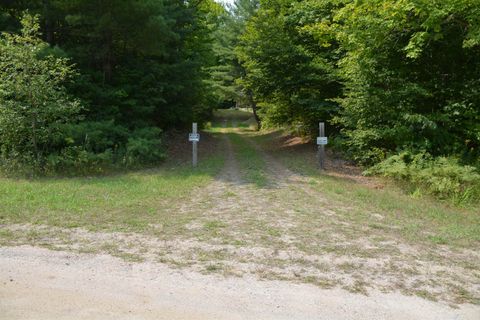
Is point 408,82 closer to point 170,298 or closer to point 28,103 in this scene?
point 170,298

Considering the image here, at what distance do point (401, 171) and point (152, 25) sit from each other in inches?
379

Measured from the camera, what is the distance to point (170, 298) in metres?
4.05

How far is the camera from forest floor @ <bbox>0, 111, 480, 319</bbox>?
398cm

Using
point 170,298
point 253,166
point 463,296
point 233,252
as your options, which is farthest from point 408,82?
point 170,298

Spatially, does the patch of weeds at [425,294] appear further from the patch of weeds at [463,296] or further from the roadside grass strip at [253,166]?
the roadside grass strip at [253,166]

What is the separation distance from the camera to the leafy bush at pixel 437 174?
9.76 meters

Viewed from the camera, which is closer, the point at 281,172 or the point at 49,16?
the point at 281,172

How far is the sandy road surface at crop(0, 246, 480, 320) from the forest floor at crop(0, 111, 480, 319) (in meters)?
0.02

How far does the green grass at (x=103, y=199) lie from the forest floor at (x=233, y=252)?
38 millimetres

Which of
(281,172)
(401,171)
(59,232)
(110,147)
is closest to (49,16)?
(110,147)

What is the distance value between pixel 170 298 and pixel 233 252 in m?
1.55

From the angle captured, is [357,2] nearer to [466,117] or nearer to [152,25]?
[466,117]

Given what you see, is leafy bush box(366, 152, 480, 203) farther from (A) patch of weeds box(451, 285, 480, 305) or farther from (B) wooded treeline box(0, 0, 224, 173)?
(B) wooded treeline box(0, 0, 224, 173)

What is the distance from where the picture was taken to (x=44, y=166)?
12.2 m
